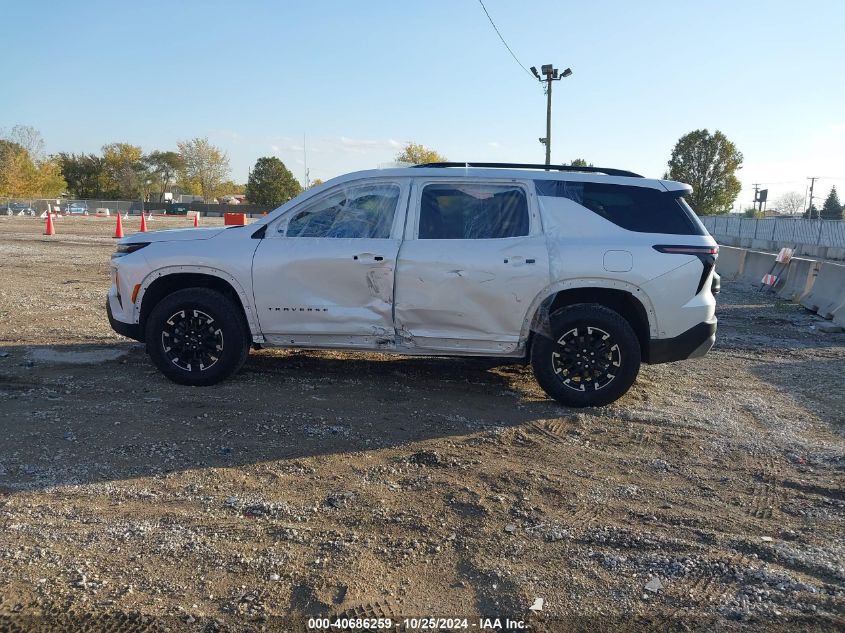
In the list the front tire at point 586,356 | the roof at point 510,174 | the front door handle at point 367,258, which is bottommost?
the front tire at point 586,356

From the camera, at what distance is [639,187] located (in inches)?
218

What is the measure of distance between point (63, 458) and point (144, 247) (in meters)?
2.26

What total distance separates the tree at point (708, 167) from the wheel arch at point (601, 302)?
5377cm

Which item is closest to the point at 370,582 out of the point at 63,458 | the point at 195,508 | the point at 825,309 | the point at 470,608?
the point at 470,608

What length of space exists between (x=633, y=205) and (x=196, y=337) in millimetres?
4008

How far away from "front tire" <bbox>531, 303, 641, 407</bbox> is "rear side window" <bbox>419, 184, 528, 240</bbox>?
89cm

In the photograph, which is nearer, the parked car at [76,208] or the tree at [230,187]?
the parked car at [76,208]

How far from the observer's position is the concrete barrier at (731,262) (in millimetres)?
16953

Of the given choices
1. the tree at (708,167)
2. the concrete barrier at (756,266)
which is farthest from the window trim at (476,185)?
the tree at (708,167)

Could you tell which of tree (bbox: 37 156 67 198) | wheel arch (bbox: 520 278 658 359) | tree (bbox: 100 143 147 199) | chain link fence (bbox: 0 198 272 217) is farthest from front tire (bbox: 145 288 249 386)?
tree (bbox: 100 143 147 199)

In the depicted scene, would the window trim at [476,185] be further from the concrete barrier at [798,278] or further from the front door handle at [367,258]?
the concrete barrier at [798,278]

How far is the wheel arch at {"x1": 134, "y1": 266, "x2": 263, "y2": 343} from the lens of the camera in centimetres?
572

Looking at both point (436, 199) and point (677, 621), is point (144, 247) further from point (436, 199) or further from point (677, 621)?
point (677, 621)

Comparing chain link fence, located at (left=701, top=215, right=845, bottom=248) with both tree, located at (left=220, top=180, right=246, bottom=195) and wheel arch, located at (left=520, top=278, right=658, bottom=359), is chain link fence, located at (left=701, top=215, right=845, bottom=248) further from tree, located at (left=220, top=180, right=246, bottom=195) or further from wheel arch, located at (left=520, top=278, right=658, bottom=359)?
tree, located at (left=220, top=180, right=246, bottom=195)
